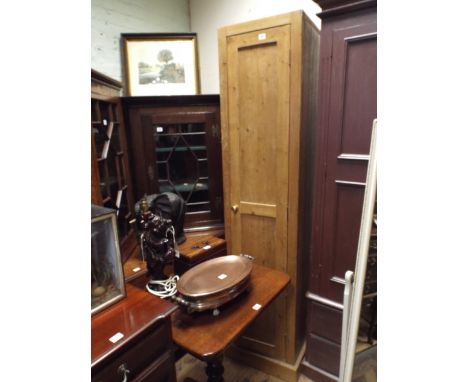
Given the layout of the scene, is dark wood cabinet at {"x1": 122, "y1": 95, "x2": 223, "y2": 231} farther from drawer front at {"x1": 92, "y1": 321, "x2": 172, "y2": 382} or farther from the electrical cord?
drawer front at {"x1": 92, "y1": 321, "x2": 172, "y2": 382}

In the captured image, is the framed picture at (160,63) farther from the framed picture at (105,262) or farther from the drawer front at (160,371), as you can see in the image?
the drawer front at (160,371)

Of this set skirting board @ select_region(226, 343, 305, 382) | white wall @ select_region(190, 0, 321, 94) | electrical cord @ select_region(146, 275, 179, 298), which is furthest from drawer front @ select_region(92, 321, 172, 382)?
white wall @ select_region(190, 0, 321, 94)

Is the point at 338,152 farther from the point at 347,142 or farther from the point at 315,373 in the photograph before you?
the point at 315,373

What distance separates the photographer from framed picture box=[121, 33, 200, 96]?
2.07 metres

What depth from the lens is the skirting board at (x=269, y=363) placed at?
177 centimetres

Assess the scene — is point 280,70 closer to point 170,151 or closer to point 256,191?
point 256,191

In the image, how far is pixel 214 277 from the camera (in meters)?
1.32

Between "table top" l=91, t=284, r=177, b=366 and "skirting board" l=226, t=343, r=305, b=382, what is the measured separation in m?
1.12

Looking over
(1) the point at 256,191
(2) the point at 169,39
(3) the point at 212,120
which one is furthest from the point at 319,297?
(2) the point at 169,39

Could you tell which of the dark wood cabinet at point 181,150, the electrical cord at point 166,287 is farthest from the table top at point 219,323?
the dark wood cabinet at point 181,150

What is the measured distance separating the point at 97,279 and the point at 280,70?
1.25 m

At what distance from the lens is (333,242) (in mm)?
1491

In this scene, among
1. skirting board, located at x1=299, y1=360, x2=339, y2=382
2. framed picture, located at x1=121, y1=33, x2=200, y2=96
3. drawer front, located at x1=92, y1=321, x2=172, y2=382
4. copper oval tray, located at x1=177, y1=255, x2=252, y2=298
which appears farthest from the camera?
framed picture, located at x1=121, y1=33, x2=200, y2=96
